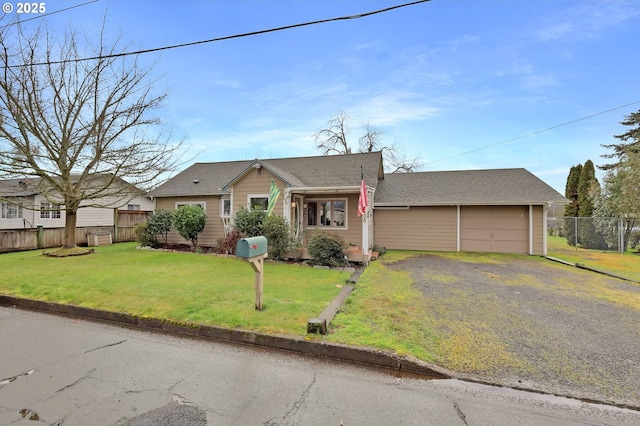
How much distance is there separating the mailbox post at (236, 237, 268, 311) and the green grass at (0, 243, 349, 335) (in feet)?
1.25

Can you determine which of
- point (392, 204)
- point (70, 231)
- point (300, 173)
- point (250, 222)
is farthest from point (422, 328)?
point (70, 231)

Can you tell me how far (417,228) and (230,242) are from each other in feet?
28.3

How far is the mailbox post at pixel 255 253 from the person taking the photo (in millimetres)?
4602

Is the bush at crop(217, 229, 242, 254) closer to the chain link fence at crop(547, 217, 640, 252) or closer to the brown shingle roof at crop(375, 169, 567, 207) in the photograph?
the brown shingle roof at crop(375, 169, 567, 207)

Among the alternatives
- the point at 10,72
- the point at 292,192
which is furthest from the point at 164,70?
the point at 292,192

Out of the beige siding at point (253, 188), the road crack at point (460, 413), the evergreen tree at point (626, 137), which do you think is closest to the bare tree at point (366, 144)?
the evergreen tree at point (626, 137)

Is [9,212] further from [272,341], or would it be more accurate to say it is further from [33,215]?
[272,341]

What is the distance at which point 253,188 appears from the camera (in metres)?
12.3

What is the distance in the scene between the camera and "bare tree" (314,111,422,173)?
31734 mm

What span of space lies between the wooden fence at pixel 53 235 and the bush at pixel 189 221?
5.76 metres

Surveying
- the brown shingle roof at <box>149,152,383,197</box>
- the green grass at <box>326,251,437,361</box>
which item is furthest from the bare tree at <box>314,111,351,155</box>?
the green grass at <box>326,251,437,361</box>

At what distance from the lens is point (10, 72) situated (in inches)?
407

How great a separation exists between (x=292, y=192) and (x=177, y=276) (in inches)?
214

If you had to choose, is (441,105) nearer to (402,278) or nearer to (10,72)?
(402,278)
